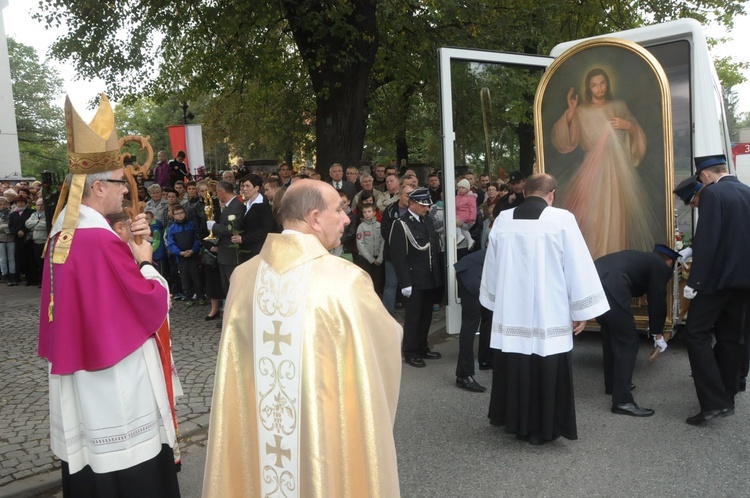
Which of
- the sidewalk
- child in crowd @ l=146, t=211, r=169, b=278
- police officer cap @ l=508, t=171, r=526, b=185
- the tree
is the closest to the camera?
the sidewalk

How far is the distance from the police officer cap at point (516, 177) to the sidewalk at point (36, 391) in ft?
6.74

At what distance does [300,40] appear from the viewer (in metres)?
12.2

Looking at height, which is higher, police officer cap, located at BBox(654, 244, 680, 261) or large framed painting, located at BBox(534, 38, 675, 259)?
large framed painting, located at BBox(534, 38, 675, 259)

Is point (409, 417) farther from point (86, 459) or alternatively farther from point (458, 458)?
point (86, 459)

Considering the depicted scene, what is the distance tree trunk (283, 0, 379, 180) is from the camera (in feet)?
38.1

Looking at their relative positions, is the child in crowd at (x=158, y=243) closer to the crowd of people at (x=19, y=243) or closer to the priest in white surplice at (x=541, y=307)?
the crowd of people at (x=19, y=243)

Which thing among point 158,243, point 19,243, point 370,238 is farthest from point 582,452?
point 19,243

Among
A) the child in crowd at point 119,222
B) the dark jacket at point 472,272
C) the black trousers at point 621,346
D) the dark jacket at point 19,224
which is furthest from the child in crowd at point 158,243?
the black trousers at point 621,346

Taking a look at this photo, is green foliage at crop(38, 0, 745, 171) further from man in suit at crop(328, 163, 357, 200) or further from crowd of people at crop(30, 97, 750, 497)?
crowd of people at crop(30, 97, 750, 497)

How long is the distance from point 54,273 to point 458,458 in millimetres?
2827

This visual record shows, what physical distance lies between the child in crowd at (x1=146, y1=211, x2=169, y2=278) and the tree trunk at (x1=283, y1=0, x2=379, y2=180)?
Result: 3092 mm

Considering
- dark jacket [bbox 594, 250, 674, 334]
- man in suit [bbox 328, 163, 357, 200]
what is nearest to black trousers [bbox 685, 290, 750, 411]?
dark jacket [bbox 594, 250, 674, 334]

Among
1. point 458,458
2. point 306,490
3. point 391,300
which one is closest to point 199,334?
point 391,300

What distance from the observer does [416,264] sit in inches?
266
